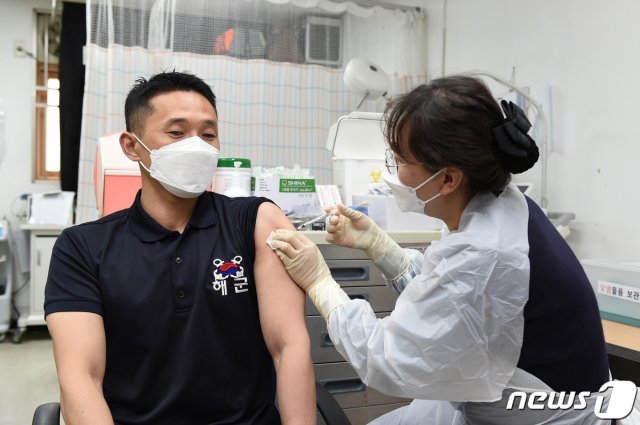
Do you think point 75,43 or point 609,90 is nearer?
point 609,90

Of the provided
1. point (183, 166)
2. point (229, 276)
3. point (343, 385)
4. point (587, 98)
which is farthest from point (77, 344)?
point (587, 98)

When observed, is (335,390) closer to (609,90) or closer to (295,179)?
(295,179)

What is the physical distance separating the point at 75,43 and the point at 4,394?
9.34 feet

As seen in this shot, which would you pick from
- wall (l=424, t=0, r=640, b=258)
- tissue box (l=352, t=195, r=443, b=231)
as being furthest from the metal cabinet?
wall (l=424, t=0, r=640, b=258)

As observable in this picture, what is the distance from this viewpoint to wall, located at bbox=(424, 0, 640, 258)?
226 centimetres

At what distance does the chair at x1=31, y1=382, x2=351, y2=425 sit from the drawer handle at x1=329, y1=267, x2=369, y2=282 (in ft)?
2.28

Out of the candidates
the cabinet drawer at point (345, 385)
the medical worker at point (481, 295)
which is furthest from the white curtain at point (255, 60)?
Answer: the medical worker at point (481, 295)

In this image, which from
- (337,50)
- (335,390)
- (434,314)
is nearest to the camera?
(434,314)

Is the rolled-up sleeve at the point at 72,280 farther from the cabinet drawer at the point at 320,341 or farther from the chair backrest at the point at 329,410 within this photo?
the cabinet drawer at the point at 320,341

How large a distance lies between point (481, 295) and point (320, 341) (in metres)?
1.03

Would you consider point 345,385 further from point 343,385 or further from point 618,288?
point 618,288

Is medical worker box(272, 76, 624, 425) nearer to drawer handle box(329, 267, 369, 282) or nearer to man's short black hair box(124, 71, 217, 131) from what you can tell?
man's short black hair box(124, 71, 217, 131)

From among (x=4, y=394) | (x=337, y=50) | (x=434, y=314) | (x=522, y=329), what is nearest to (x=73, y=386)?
(x=434, y=314)

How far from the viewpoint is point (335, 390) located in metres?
1.96
